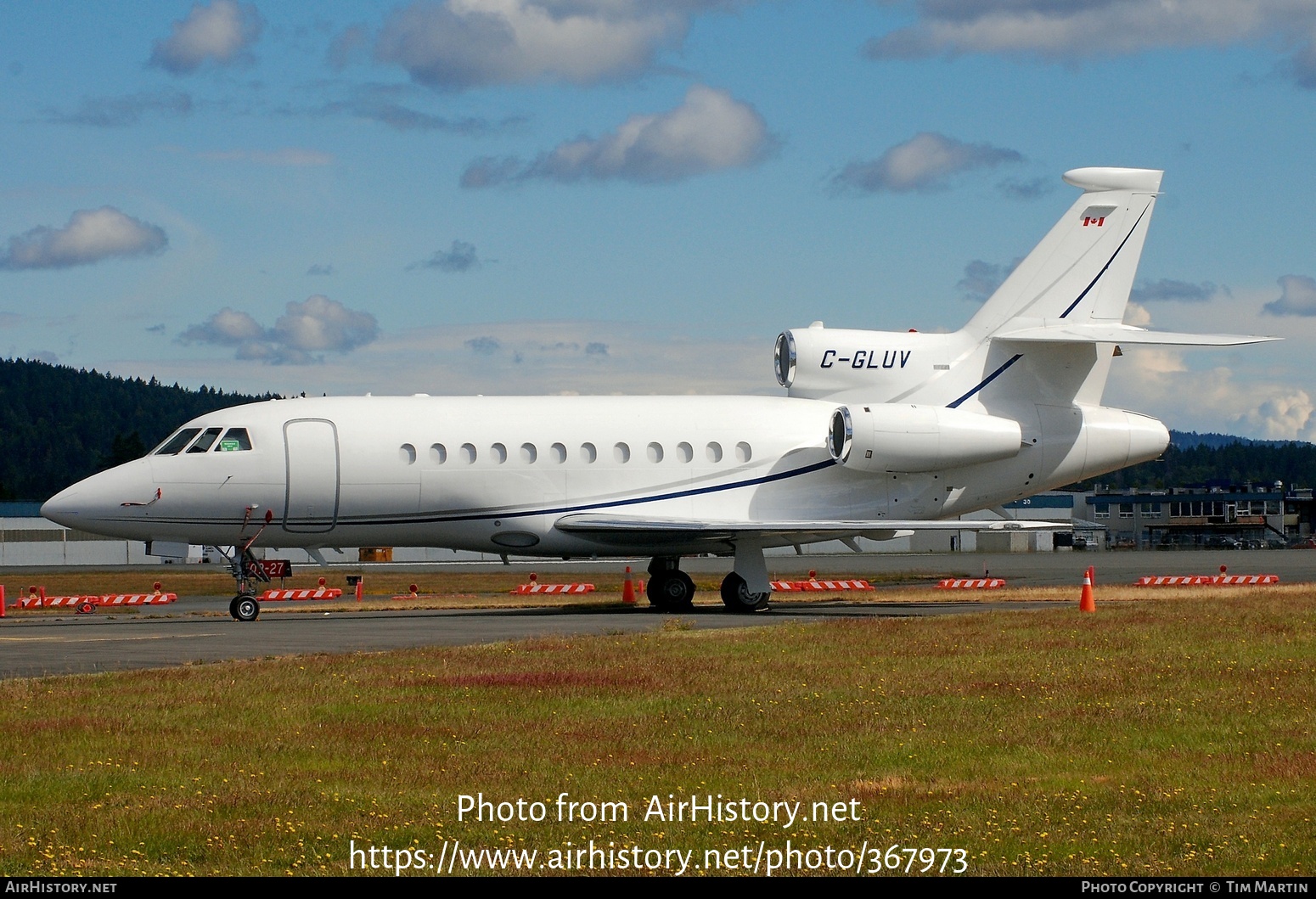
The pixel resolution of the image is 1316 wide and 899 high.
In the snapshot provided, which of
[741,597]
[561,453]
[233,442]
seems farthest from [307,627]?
[741,597]

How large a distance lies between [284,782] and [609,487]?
62.2 ft

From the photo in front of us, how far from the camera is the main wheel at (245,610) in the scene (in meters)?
26.6

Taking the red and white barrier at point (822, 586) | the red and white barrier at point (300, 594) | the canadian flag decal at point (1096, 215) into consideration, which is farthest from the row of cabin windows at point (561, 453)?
the red and white barrier at point (300, 594)

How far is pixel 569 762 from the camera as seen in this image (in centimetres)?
1045

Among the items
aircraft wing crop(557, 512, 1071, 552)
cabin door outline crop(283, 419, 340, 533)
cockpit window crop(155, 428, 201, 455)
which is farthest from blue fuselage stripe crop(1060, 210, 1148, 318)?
cockpit window crop(155, 428, 201, 455)

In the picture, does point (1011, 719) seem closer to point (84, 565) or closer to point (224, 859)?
point (224, 859)

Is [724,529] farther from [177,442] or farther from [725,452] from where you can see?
[177,442]

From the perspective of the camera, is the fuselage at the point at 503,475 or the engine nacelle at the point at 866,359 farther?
the engine nacelle at the point at 866,359

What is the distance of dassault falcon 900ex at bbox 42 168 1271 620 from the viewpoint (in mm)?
27406

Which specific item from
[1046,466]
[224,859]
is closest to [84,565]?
[1046,466]

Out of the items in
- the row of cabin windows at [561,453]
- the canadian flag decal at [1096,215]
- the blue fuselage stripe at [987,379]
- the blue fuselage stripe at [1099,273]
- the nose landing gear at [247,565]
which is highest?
the canadian flag decal at [1096,215]

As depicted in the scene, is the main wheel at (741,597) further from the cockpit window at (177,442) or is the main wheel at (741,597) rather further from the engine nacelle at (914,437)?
the cockpit window at (177,442)

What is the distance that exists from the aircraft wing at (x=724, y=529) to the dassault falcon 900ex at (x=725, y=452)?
6 cm

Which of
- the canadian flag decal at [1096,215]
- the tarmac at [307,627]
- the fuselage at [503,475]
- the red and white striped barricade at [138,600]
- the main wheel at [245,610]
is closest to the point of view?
the tarmac at [307,627]
